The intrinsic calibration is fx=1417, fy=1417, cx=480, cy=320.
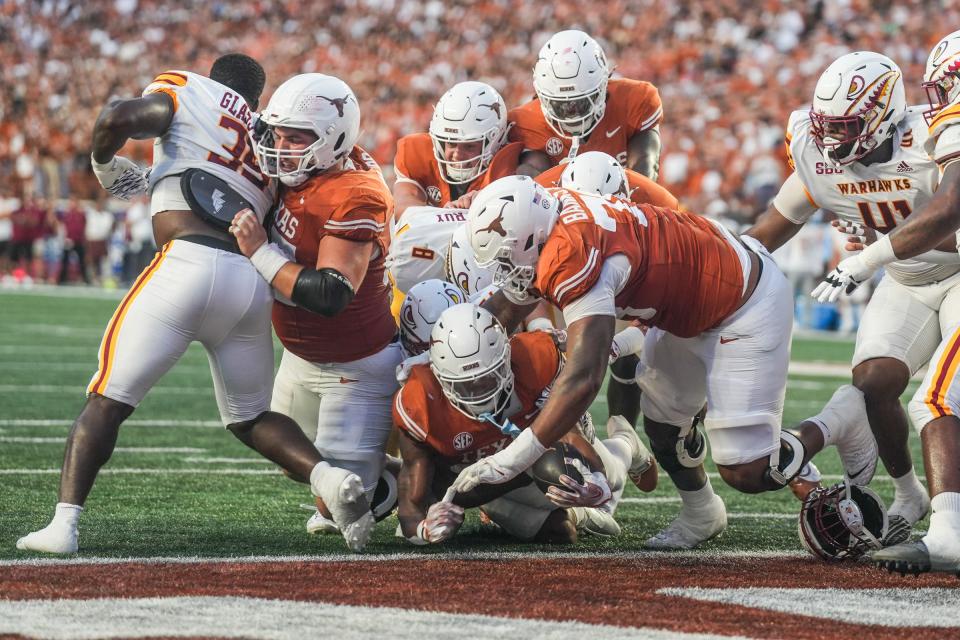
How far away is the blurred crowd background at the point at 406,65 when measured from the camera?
60.4 ft

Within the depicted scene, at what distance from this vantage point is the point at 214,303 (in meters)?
4.49

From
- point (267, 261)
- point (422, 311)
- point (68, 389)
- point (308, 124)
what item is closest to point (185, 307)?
point (267, 261)

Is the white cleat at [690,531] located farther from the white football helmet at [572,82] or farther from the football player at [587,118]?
the white football helmet at [572,82]

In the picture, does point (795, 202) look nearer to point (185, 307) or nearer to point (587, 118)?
point (587, 118)

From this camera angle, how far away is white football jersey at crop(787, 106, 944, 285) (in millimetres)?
4824

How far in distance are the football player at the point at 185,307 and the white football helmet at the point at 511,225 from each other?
2.63 feet

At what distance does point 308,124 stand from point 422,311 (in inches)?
36.7

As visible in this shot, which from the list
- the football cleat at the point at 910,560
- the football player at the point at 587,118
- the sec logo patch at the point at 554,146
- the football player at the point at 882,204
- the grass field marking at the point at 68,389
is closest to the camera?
the football cleat at the point at 910,560

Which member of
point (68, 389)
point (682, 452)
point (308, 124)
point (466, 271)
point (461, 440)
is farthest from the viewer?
point (68, 389)

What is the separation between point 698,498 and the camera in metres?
4.96

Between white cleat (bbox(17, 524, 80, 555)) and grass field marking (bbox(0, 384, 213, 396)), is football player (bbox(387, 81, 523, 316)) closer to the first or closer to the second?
white cleat (bbox(17, 524, 80, 555))

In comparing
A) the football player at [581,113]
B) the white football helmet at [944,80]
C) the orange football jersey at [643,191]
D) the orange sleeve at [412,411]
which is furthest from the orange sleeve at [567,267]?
the football player at [581,113]

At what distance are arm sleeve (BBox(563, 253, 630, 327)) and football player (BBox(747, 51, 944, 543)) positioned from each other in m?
1.01

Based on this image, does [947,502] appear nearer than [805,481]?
Yes
